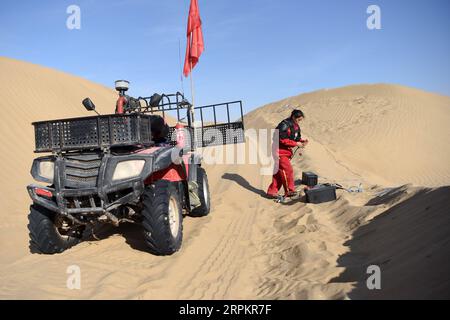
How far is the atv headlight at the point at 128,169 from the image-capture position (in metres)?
4.30

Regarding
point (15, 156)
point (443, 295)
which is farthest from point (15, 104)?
point (443, 295)

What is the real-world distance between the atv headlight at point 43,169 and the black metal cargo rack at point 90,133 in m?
0.15

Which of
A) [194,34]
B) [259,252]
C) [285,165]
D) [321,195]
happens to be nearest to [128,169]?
[259,252]

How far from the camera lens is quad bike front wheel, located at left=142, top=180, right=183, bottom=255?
4.30 m

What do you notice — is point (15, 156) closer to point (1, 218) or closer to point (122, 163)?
point (1, 218)

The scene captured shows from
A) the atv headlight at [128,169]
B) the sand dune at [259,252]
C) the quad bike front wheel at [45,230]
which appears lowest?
the sand dune at [259,252]

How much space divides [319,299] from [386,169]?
15.4 meters

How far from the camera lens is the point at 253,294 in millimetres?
3504

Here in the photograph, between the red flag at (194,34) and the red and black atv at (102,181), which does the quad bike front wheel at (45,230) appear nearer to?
the red and black atv at (102,181)

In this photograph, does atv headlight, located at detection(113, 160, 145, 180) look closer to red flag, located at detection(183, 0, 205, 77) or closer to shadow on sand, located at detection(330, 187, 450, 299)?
shadow on sand, located at detection(330, 187, 450, 299)

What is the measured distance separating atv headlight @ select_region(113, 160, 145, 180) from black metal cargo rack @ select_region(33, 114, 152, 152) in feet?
0.75

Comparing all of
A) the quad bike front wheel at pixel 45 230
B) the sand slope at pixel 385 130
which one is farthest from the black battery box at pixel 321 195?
the sand slope at pixel 385 130

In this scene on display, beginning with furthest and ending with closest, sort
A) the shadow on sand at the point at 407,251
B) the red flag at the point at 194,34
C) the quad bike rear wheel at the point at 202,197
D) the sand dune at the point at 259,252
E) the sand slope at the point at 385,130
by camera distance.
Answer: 1. the sand slope at the point at 385,130
2. the red flag at the point at 194,34
3. the quad bike rear wheel at the point at 202,197
4. the sand dune at the point at 259,252
5. the shadow on sand at the point at 407,251

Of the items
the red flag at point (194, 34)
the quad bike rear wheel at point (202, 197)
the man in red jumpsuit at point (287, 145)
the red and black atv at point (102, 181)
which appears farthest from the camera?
the red flag at point (194, 34)
